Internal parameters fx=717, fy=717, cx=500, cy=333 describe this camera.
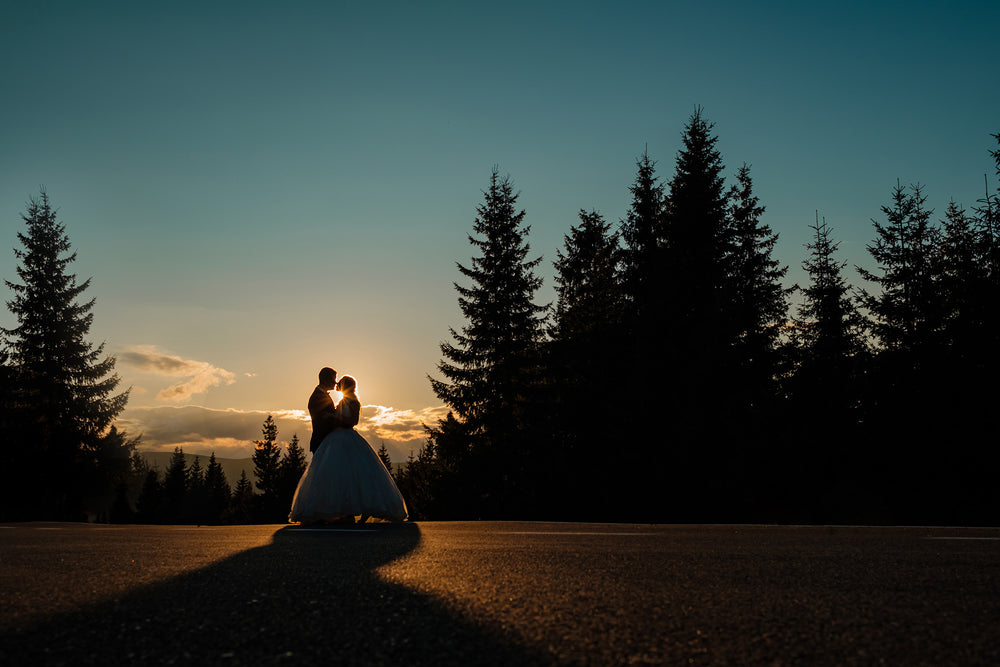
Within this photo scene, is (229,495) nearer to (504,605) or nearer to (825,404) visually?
(825,404)

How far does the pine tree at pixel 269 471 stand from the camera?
3484 inches

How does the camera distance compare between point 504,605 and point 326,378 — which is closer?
point 504,605

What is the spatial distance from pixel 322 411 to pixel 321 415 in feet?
0.21

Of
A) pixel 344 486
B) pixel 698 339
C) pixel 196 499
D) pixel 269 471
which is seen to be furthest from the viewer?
pixel 196 499

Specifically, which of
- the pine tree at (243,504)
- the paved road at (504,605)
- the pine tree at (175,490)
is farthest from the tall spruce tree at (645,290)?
the pine tree at (175,490)

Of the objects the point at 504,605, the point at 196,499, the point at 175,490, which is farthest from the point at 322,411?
the point at 196,499

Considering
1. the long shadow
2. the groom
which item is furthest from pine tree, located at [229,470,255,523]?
the long shadow

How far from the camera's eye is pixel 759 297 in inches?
1195

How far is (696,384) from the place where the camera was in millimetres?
27172

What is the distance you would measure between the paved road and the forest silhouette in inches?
833

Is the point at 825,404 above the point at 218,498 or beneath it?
above

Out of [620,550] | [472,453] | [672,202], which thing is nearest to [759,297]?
[672,202]

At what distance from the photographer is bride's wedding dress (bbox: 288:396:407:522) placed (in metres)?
10.4

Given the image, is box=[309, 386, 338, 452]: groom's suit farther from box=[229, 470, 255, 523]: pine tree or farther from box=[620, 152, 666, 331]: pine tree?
box=[229, 470, 255, 523]: pine tree
